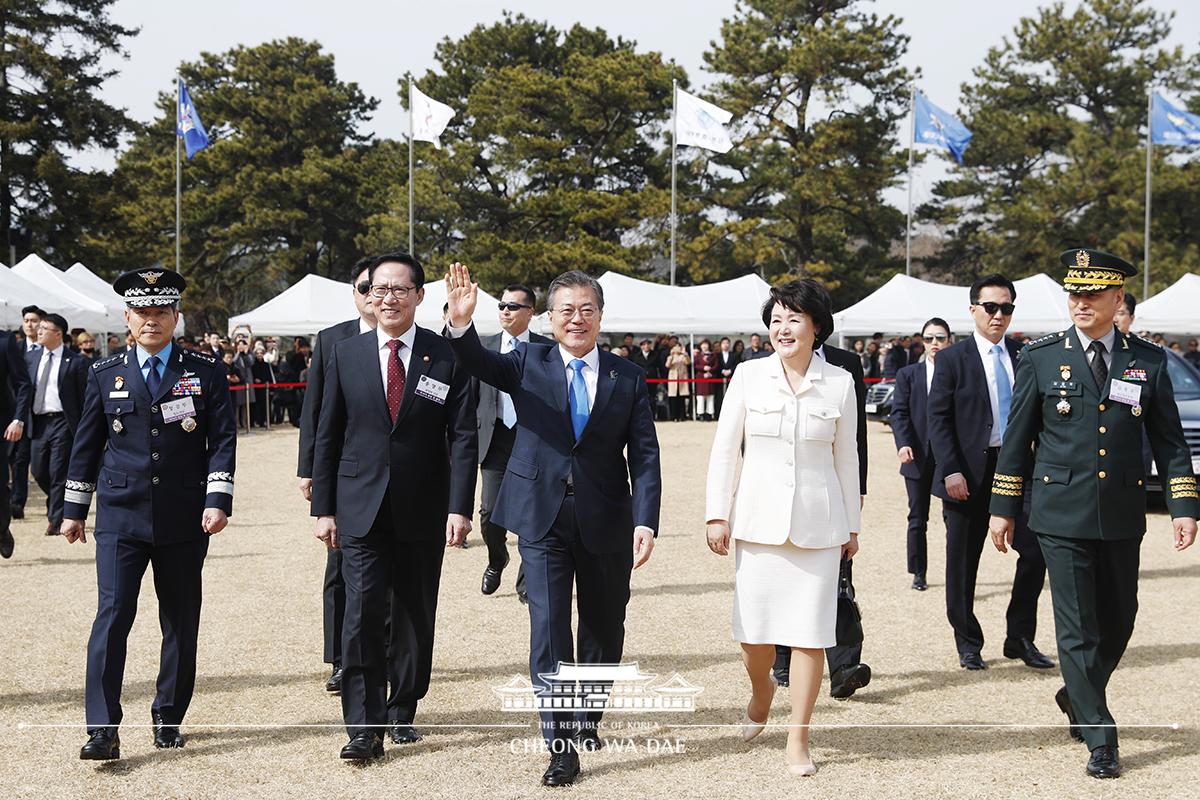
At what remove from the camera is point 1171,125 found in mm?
36250

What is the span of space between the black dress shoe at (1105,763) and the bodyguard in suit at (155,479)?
3.68 metres

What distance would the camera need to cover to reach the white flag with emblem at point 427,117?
113ft

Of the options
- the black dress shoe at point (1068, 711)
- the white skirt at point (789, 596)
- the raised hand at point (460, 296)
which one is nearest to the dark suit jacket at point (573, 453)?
the raised hand at point (460, 296)

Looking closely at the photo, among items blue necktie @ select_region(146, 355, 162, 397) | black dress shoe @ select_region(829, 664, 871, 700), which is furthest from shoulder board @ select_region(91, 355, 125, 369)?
black dress shoe @ select_region(829, 664, 871, 700)

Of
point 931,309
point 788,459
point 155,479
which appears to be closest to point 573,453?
point 788,459

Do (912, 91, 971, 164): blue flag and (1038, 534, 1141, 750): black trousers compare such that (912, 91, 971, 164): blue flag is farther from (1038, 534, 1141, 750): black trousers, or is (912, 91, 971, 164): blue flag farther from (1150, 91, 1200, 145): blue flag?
(1038, 534, 1141, 750): black trousers

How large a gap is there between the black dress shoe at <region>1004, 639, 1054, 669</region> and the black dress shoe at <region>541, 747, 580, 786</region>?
10.4 feet

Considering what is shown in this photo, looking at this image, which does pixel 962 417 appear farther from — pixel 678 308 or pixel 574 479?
pixel 678 308

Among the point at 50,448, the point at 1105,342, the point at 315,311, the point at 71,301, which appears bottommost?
the point at 50,448

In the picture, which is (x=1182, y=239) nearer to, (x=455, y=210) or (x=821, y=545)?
(x=455, y=210)

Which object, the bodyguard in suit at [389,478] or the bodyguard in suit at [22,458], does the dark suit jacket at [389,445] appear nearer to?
the bodyguard in suit at [389,478]

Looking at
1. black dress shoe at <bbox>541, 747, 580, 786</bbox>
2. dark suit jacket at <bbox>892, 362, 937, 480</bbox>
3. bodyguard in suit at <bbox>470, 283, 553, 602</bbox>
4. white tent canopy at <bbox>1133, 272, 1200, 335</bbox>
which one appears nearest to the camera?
black dress shoe at <bbox>541, 747, 580, 786</bbox>

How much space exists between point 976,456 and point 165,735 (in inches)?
177

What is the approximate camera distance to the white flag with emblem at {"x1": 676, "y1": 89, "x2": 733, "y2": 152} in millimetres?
34938
